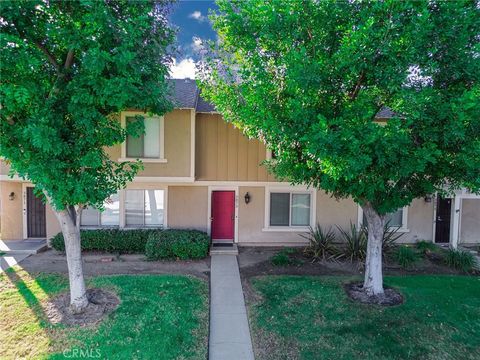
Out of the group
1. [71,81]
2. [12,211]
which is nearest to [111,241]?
[12,211]

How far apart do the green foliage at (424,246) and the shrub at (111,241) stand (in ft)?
33.0

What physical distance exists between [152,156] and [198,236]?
338 cm

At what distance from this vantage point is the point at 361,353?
5344 millimetres

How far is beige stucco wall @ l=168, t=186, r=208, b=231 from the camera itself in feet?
38.0

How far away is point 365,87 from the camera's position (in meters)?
6.16

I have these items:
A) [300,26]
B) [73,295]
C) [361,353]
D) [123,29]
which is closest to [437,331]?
[361,353]

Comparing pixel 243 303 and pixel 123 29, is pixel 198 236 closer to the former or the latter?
pixel 243 303

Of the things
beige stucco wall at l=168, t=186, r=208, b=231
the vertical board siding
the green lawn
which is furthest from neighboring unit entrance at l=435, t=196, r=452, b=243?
beige stucco wall at l=168, t=186, r=208, b=231

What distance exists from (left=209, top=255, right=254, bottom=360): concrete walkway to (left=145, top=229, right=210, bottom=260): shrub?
890mm

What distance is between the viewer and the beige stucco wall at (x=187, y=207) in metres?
11.6

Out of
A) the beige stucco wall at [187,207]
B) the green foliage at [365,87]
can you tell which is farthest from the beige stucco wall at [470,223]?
the beige stucco wall at [187,207]

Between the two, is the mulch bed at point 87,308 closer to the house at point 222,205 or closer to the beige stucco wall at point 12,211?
the house at point 222,205

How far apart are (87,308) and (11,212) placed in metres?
8.11

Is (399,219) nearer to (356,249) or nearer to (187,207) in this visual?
(356,249)
